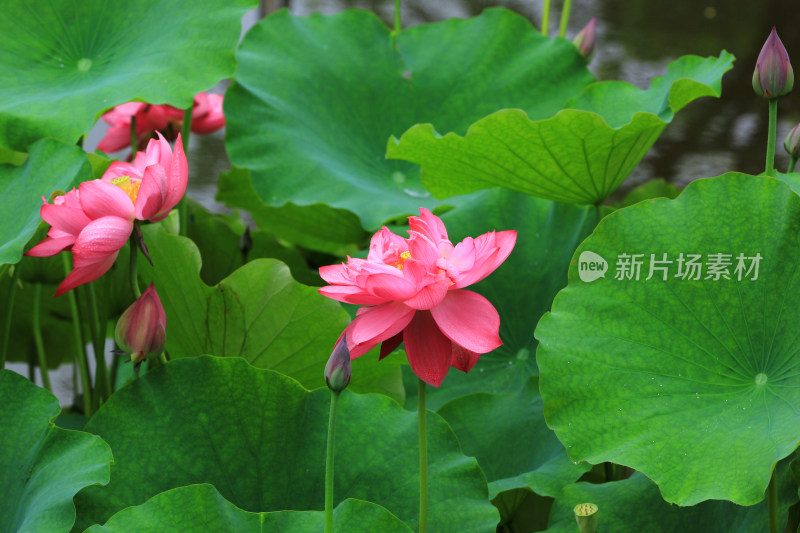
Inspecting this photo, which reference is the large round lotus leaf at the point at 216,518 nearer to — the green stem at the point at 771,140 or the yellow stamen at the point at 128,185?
the yellow stamen at the point at 128,185

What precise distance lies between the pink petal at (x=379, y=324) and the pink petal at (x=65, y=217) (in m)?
0.27

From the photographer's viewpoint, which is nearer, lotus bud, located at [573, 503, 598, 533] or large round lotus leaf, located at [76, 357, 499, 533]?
lotus bud, located at [573, 503, 598, 533]

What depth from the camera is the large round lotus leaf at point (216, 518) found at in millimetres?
620

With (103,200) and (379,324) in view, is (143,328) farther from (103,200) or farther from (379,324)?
(379,324)

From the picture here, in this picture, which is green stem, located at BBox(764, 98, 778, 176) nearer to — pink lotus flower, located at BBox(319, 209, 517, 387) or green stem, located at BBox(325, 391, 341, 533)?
pink lotus flower, located at BBox(319, 209, 517, 387)

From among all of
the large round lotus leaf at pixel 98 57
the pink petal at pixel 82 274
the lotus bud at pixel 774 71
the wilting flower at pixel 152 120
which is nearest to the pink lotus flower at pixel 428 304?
the pink petal at pixel 82 274

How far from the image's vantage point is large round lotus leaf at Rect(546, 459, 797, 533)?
706 millimetres

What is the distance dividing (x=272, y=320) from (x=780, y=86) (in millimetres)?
520

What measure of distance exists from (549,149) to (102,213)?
440mm

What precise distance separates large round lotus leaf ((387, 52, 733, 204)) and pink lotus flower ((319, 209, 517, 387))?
28 cm

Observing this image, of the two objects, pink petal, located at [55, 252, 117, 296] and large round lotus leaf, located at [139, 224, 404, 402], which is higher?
pink petal, located at [55, 252, 117, 296]

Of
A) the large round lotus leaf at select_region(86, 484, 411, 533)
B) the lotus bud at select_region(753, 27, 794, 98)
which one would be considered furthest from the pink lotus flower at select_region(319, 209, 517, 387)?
the lotus bud at select_region(753, 27, 794, 98)

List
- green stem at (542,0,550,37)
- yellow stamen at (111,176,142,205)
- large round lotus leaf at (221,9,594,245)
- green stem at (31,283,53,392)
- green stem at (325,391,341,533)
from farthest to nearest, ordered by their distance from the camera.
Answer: green stem at (542,0,550,37) → large round lotus leaf at (221,9,594,245) → green stem at (31,283,53,392) → yellow stamen at (111,176,142,205) → green stem at (325,391,341,533)

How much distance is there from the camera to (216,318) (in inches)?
33.3
